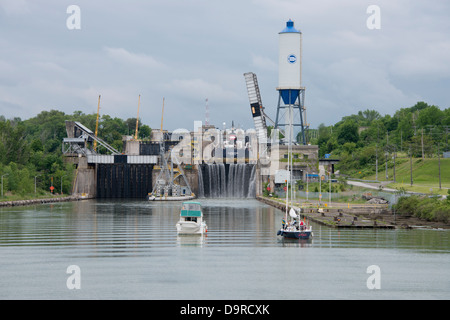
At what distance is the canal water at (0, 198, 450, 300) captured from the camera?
41969 mm

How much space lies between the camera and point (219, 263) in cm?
5181

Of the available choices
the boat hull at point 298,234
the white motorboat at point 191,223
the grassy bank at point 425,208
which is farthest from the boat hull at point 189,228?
the grassy bank at point 425,208

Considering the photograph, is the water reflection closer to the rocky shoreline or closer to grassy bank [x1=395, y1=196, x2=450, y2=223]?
grassy bank [x1=395, y1=196, x2=450, y2=223]

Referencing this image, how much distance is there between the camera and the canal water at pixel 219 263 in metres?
42.0

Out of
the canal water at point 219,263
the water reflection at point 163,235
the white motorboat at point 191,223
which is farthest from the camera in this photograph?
the white motorboat at point 191,223

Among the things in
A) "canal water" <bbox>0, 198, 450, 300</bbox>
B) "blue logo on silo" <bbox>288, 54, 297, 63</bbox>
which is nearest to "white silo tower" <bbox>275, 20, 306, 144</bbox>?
"blue logo on silo" <bbox>288, 54, 297, 63</bbox>

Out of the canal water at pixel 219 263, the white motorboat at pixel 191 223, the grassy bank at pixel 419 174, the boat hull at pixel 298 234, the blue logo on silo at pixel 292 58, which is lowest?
the canal water at pixel 219 263

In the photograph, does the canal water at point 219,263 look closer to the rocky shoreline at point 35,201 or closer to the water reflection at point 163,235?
the water reflection at point 163,235

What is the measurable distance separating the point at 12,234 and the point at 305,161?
93092 mm

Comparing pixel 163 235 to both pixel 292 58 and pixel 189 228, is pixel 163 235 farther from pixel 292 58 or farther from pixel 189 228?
pixel 292 58

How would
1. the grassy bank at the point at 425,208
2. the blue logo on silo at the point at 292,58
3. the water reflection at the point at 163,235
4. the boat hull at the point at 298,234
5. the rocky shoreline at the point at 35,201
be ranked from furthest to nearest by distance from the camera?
the blue logo on silo at the point at 292,58
the rocky shoreline at the point at 35,201
the grassy bank at the point at 425,208
the boat hull at the point at 298,234
the water reflection at the point at 163,235

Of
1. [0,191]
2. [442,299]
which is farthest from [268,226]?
[0,191]

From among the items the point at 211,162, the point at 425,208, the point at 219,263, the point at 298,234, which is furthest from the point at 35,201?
the point at 219,263
